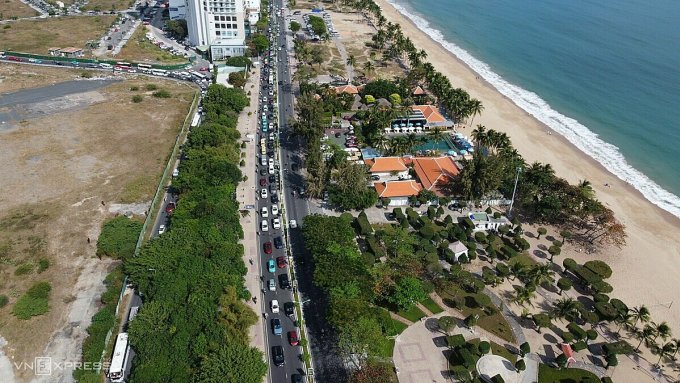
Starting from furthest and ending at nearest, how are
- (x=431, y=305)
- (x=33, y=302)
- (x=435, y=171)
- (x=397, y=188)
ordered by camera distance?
(x=435, y=171)
(x=397, y=188)
(x=431, y=305)
(x=33, y=302)

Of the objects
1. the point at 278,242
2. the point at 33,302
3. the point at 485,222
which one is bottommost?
the point at 33,302

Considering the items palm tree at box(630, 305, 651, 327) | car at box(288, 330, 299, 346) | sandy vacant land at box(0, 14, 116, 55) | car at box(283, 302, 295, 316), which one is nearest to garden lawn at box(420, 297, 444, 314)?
car at box(283, 302, 295, 316)

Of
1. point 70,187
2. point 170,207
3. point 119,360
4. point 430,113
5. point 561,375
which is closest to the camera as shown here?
point 119,360

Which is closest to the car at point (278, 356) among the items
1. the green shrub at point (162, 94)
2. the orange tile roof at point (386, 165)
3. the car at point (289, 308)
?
the car at point (289, 308)

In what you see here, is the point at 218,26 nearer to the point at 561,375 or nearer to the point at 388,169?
the point at 388,169

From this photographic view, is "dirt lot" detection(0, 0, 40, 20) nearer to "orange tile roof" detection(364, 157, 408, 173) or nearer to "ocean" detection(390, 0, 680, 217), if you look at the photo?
"ocean" detection(390, 0, 680, 217)

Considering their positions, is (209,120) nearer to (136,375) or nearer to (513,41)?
(136,375)

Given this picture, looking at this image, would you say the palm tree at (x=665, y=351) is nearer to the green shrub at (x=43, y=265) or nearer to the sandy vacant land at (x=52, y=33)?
the green shrub at (x=43, y=265)

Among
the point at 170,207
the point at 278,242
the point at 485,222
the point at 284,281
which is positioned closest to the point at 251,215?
the point at 278,242
